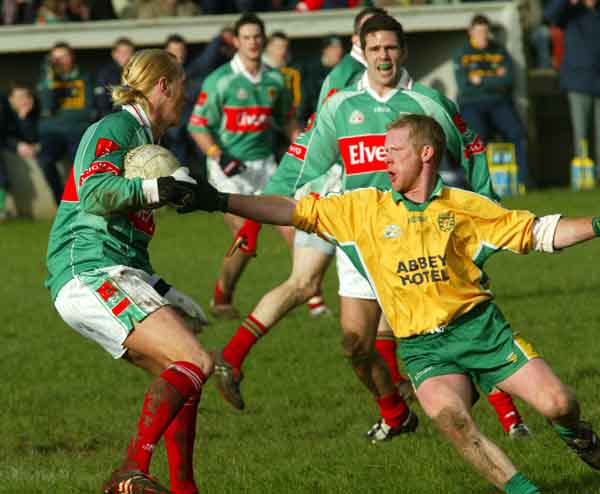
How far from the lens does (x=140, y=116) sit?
22.5 ft

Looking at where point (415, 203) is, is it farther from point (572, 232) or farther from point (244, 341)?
point (244, 341)

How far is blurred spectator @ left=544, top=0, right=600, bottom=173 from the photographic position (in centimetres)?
2059

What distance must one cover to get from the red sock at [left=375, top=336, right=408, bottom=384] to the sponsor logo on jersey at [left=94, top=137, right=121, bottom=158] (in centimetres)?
337

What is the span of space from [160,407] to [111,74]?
14282 millimetres

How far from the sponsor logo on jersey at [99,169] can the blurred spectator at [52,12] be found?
52.2ft

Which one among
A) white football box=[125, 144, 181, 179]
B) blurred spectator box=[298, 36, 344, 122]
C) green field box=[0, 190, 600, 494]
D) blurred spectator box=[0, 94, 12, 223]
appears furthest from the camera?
blurred spectator box=[0, 94, 12, 223]

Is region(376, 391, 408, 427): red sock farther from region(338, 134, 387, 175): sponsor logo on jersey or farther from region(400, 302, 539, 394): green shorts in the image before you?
region(400, 302, 539, 394): green shorts

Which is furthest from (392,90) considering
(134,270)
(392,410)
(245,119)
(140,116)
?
(245,119)

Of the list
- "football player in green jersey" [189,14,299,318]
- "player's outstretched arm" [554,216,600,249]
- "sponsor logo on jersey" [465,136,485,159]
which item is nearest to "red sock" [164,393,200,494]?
"player's outstretched arm" [554,216,600,249]

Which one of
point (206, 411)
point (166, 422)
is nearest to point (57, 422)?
point (206, 411)

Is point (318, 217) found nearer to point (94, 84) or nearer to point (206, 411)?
point (206, 411)

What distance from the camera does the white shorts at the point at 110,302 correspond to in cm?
652

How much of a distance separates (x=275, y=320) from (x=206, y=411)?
0.90 m

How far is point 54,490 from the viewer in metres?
7.15
